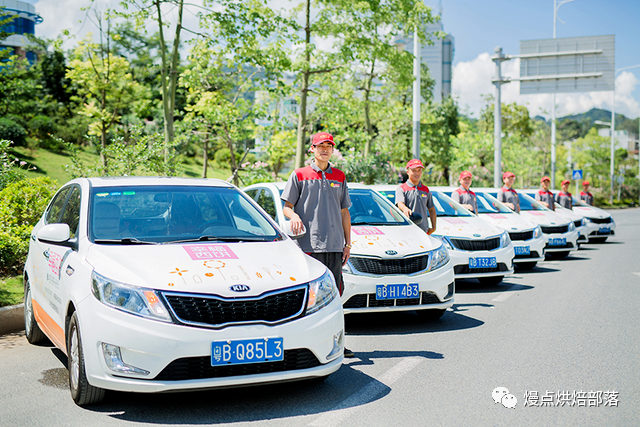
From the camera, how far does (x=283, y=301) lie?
166 inches

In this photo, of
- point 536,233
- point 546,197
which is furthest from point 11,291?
point 546,197

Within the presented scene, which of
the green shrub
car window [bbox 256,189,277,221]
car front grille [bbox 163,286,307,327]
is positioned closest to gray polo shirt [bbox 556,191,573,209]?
car window [bbox 256,189,277,221]

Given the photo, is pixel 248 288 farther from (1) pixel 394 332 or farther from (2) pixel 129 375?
(1) pixel 394 332

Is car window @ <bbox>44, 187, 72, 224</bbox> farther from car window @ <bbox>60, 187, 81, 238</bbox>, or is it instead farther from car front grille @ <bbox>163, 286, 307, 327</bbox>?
car front grille @ <bbox>163, 286, 307, 327</bbox>

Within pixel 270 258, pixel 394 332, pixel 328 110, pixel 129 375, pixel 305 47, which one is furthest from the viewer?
pixel 328 110

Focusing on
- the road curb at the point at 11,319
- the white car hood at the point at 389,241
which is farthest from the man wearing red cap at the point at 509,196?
the road curb at the point at 11,319

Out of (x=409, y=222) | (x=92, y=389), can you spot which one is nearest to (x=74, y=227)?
(x=92, y=389)

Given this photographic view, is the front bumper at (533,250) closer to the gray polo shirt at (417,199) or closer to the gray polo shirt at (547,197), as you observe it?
the gray polo shirt at (417,199)

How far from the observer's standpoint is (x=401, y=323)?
24.2 feet

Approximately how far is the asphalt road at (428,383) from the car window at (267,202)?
5.33 feet

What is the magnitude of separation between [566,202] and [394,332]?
44.2 ft

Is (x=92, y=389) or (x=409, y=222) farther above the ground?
(x=409, y=222)

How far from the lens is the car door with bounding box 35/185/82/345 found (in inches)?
185

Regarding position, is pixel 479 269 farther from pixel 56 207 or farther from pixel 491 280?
pixel 56 207
